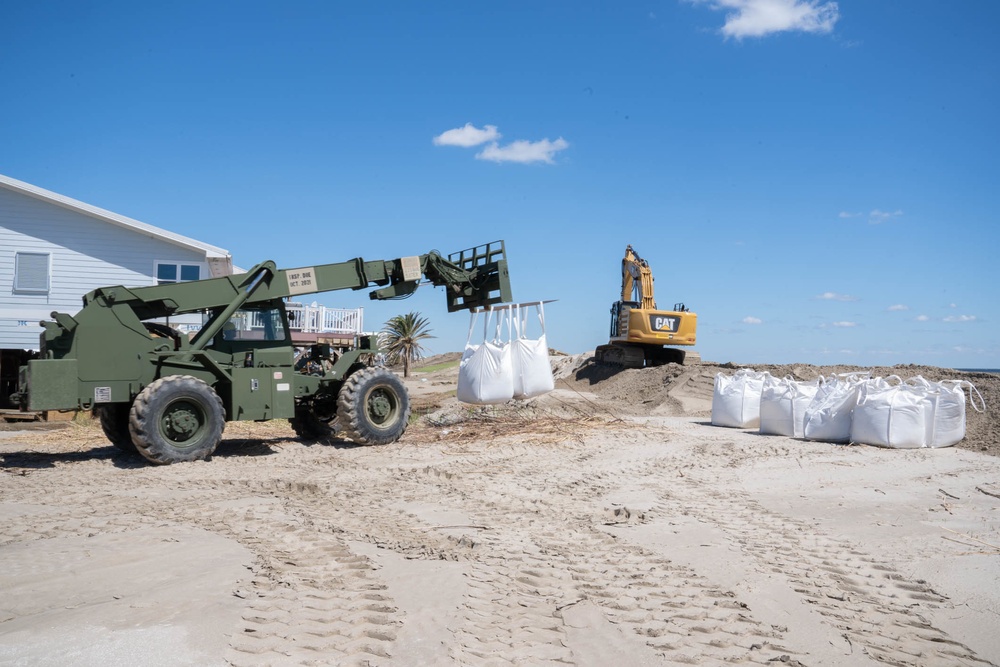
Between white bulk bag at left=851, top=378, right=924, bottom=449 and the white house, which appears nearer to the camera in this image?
white bulk bag at left=851, top=378, right=924, bottom=449

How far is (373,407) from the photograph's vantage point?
12.3 metres

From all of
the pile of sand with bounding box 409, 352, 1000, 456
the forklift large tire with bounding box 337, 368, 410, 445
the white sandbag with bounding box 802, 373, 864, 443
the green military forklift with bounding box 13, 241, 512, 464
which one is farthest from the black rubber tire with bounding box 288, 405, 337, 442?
the white sandbag with bounding box 802, 373, 864, 443

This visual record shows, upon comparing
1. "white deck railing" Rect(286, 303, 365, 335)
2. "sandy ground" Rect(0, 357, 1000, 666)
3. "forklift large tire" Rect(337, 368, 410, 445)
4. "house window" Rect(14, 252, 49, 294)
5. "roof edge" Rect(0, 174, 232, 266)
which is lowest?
"sandy ground" Rect(0, 357, 1000, 666)

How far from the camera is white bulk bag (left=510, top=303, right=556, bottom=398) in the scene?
13875mm

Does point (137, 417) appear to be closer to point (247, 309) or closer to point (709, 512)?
point (247, 309)

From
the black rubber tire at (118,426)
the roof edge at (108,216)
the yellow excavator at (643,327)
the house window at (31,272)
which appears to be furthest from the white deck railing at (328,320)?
the black rubber tire at (118,426)

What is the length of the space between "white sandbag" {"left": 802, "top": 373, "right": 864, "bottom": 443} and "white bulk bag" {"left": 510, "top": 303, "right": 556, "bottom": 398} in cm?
449

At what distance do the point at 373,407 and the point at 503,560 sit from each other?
716 centimetres

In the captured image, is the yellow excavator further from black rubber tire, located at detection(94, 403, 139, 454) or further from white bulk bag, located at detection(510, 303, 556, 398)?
black rubber tire, located at detection(94, 403, 139, 454)

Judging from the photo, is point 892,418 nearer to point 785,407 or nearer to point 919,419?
point 919,419

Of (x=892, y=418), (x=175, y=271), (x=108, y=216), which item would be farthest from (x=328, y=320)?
(x=892, y=418)

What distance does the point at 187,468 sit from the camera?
31.4ft

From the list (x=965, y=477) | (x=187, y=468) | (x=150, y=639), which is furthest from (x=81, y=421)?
(x=965, y=477)

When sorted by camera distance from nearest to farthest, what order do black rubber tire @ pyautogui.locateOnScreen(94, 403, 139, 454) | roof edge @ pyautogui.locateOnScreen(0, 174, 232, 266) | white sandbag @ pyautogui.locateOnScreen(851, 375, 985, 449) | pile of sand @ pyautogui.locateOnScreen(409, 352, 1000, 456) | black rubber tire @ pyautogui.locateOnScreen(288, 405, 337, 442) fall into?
1. black rubber tire @ pyautogui.locateOnScreen(94, 403, 139, 454)
2. white sandbag @ pyautogui.locateOnScreen(851, 375, 985, 449)
3. black rubber tire @ pyautogui.locateOnScreen(288, 405, 337, 442)
4. pile of sand @ pyautogui.locateOnScreen(409, 352, 1000, 456)
5. roof edge @ pyautogui.locateOnScreen(0, 174, 232, 266)
